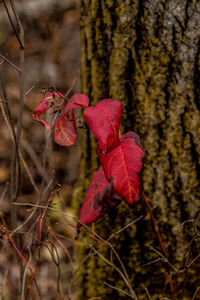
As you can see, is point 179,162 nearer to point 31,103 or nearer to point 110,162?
point 110,162

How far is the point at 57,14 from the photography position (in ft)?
12.9

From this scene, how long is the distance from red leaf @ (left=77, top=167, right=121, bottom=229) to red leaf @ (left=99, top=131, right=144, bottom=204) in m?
0.11

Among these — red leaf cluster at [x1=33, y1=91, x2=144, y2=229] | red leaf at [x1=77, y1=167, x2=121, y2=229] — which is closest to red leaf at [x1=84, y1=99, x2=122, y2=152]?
red leaf cluster at [x1=33, y1=91, x2=144, y2=229]

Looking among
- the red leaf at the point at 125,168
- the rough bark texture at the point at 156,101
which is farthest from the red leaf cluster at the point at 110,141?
the rough bark texture at the point at 156,101

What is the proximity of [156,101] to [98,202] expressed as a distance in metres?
0.45

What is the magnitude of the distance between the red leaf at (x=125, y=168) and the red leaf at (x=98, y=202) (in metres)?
0.11

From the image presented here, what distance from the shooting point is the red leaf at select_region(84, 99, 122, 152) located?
2.33 feet

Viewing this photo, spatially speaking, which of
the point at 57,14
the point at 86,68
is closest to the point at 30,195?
the point at 86,68

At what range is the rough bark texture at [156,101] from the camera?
3.30ft

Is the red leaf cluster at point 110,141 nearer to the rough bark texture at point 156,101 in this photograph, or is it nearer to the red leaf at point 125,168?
the red leaf at point 125,168

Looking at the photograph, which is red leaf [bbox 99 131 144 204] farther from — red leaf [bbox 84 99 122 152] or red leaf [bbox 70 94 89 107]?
red leaf [bbox 70 94 89 107]

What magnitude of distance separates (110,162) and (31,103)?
9.76 feet

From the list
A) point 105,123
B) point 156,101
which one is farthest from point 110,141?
point 156,101

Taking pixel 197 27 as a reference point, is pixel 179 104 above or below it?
below
